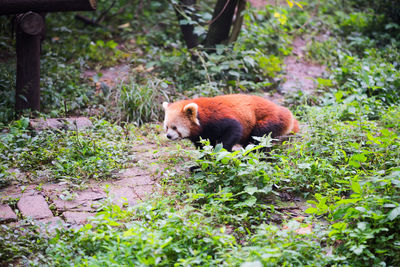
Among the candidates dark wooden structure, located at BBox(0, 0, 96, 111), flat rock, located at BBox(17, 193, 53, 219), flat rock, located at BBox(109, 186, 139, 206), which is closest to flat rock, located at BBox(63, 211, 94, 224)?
flat rock, located at BBox(17, 193, 53, 219)

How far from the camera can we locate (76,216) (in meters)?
3.10


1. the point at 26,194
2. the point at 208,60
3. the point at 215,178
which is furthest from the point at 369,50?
the point at 26,194

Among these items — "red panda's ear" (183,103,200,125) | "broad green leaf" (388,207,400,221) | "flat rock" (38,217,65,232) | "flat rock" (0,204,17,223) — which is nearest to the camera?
"broad green leaf" (388,207,400,221)

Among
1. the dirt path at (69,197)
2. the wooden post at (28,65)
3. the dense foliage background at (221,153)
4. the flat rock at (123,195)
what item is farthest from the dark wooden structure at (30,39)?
the flat rock at (123,195)

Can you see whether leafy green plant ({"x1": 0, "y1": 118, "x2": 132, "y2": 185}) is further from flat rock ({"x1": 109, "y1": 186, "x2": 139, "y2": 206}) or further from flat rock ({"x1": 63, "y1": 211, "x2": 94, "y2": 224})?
flat rock ({"x1": 63, "y1": 211, "x2": 94, "y2": 224})

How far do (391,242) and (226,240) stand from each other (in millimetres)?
1105

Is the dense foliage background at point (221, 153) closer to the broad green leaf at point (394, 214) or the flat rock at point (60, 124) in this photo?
the broad green leaf at point (394, 214)

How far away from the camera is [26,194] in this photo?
3428mm

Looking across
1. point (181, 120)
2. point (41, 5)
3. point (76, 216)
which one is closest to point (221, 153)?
point (181, 120)

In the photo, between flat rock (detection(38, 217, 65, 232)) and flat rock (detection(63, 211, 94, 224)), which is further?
flat rock (detection(63, 211, 94, 224))

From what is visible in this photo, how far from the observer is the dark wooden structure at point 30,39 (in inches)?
191

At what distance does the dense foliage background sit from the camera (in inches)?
99.6

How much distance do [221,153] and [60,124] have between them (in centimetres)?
251

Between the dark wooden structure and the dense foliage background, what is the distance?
0.28 meters
